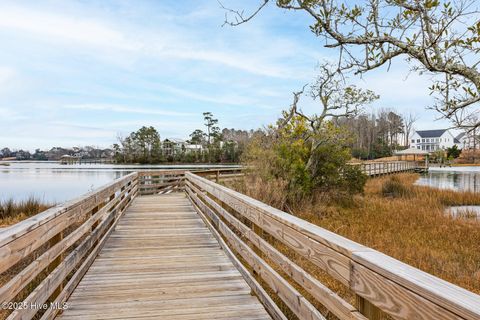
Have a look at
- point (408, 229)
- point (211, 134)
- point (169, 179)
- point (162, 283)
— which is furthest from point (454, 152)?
point (162, 283)

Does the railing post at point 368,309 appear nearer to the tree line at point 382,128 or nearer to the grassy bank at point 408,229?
the grassy bank at point 408,229

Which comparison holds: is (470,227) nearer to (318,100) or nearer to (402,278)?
(318,100)

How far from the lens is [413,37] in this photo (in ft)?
20.6

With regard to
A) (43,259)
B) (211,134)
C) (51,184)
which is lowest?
(51,184)

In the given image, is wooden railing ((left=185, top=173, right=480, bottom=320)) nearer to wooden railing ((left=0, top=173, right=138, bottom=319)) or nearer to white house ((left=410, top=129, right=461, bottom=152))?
wooden railing ((left=0, top=173, right=138, bottom=319))

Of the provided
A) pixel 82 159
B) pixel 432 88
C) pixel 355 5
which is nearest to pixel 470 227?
pixel 432 88

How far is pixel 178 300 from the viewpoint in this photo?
3078 mm

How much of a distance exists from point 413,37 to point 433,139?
80053 mm

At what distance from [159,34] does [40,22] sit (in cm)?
472

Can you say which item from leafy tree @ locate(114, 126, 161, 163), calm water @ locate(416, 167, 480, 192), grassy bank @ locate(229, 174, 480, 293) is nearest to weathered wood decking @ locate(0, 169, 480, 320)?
grassy bank @ locate(229, 174, 480, 293)

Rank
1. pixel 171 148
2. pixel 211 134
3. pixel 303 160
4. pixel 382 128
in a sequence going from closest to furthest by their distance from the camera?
pixel 303 160, pixel 211 134, pixel 382 128, pixel 171 148

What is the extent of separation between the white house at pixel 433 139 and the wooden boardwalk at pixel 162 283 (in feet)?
266

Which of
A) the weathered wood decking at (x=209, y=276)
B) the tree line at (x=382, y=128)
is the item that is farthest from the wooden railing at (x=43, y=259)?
the tree line at (x=382, y=128)

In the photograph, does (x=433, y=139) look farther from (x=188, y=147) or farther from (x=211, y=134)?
(x=188, y=147)
